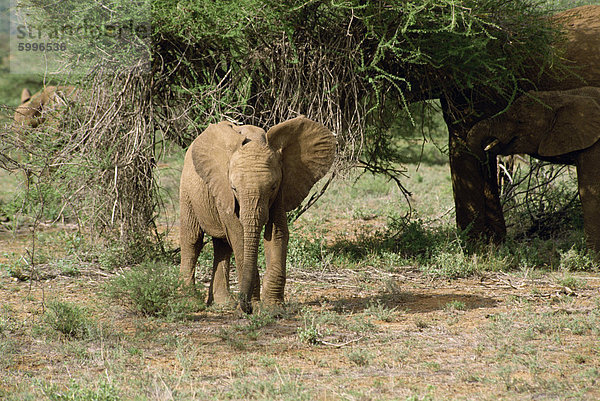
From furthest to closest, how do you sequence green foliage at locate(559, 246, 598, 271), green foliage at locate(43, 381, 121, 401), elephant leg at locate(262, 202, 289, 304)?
1. green foliage at locate(559, 246, 598, 271)
2. elephant leg at locate(262, 202, 289, 304)
3. green foliage at locate(43, 381, 121, 401)

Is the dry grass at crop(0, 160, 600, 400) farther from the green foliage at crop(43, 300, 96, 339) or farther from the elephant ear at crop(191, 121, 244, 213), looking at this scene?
the elephant ear at crop(191, 121, 244, 213)

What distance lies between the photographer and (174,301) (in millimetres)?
6895

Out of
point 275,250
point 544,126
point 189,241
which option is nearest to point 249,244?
point 275,250

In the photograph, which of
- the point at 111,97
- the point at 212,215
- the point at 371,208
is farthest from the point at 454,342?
the point at 371,208

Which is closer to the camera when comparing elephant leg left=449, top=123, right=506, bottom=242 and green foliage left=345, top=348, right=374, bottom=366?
green foliage left=345, top=348, right=374, bottom=366

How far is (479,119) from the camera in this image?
984 cm

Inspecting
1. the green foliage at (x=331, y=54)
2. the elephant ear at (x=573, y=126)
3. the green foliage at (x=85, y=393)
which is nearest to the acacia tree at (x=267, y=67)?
the green foliage at (x=331, y=54)

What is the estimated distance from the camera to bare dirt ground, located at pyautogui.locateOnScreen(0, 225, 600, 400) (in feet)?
16.3

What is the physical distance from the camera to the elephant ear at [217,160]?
650cm

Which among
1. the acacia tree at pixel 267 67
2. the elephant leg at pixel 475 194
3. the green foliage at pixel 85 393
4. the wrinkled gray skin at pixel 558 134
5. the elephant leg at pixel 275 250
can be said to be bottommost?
the green foliage at pixel 85 393

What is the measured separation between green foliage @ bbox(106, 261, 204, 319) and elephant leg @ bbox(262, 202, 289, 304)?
0.74 meters

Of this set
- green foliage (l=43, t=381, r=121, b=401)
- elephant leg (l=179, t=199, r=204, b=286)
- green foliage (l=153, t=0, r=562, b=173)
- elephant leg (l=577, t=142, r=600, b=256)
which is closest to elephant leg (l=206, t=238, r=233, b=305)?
elephant leg (l=179, t=199, r=204, b=286)

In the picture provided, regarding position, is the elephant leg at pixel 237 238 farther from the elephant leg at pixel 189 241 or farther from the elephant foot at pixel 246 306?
the elephant leg at pixel 189 241

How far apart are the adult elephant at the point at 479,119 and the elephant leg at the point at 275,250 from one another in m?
3.63
